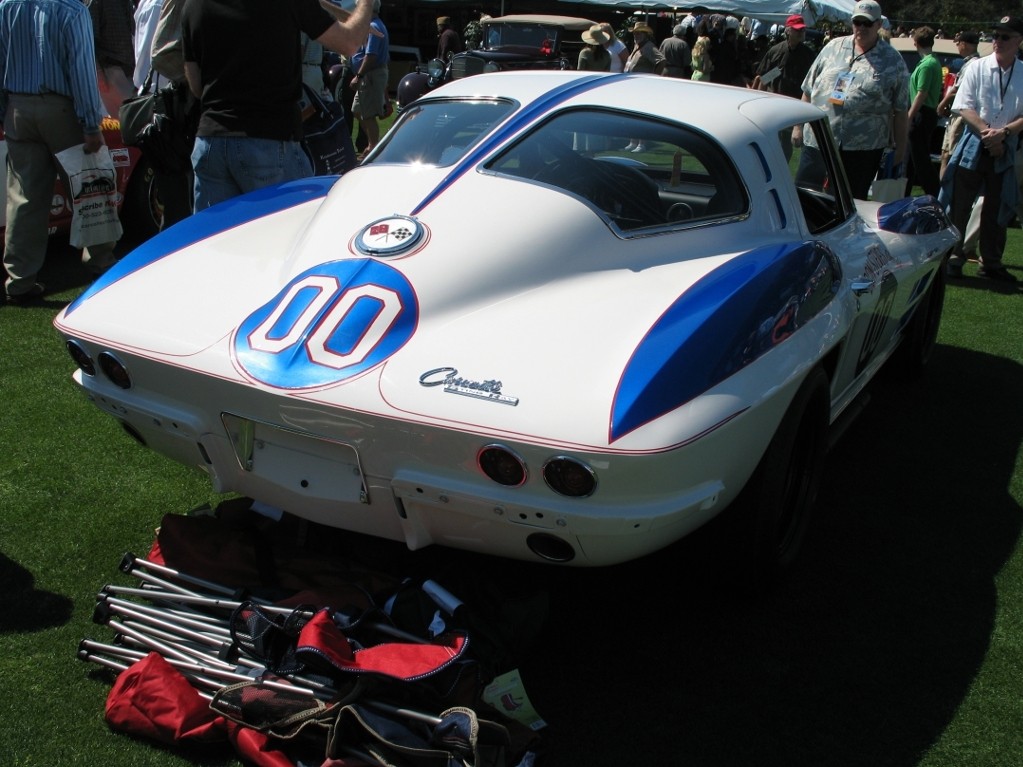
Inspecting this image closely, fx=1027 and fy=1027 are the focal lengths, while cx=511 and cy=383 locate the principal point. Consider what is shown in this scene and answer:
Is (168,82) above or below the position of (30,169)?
above

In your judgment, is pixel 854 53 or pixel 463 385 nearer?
pixel 463 385

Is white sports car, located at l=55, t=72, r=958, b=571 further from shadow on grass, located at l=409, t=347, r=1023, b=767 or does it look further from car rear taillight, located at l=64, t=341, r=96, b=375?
shadow on grass, located at l=409, t=347, r=1023, b=767

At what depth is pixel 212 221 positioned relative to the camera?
3.65 m

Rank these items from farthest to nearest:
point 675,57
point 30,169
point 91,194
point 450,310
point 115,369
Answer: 1. point 675,57
2. point 91,194
3. point 30,169
4. point 115,369
5. point 450,310

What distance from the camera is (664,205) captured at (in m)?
3.42

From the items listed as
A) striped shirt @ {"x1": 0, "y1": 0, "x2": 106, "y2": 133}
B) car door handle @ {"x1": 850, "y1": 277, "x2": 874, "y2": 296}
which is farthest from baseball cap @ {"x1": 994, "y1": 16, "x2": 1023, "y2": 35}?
striped shirt @ {"x1": 0, "y1": 0, "x2": 106, "y2": 133}

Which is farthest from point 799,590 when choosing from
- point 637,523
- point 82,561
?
point 82,561

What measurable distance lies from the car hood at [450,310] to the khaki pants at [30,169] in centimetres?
275

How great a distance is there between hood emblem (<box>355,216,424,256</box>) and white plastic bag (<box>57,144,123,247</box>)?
3.40 meters

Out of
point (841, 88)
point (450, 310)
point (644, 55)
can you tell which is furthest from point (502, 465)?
point (644, 55)

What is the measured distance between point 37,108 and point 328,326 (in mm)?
3866

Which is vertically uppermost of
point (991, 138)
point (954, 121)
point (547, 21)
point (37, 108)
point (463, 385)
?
point (463, 385)

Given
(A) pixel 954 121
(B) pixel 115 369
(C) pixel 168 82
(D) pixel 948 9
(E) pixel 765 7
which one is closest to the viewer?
(B) pixel 115 369

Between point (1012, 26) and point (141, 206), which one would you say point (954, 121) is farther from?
point (141, 206)
